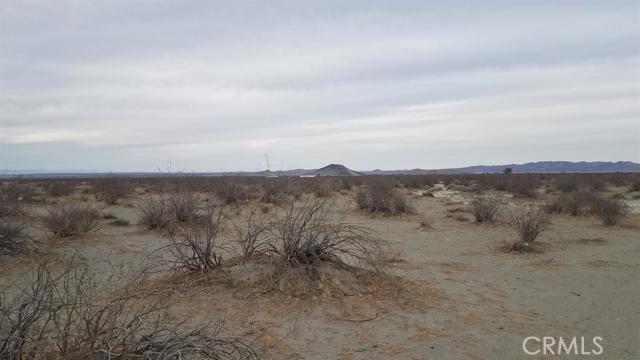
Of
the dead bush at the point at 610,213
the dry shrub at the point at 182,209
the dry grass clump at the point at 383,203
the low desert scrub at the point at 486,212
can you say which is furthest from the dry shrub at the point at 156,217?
the dead bush at the point at 610,213

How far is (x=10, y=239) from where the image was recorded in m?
8.91

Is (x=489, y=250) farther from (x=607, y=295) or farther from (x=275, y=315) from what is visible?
(x=275, y=315)

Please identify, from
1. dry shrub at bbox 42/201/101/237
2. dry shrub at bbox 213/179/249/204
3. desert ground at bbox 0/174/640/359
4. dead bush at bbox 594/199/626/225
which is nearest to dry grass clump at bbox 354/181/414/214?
desert ground at bbox 0/174/640/359

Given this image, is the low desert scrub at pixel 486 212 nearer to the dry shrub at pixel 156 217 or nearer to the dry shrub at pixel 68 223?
the dry shrub at pixel 156 217

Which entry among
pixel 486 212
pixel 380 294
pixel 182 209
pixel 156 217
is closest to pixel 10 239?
pixel 156 217

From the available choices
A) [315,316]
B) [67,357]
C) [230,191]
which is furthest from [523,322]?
[230,191]

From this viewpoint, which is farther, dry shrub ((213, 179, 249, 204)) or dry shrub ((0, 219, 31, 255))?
dry shrub ((213, 179, 249, 204))

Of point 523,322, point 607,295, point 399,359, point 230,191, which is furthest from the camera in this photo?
point 230,191

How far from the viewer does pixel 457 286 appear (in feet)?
24.7

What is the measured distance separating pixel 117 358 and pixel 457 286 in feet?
18.3

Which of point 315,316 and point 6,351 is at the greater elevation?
point 6,351

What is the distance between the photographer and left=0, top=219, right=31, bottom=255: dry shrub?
Answer: 8.80 m

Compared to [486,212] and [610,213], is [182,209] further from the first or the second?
[610,213]

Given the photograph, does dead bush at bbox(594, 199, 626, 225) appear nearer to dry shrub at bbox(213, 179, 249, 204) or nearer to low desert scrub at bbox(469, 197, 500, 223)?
low desert scrub at bbox(469, 197, 500, 223)
